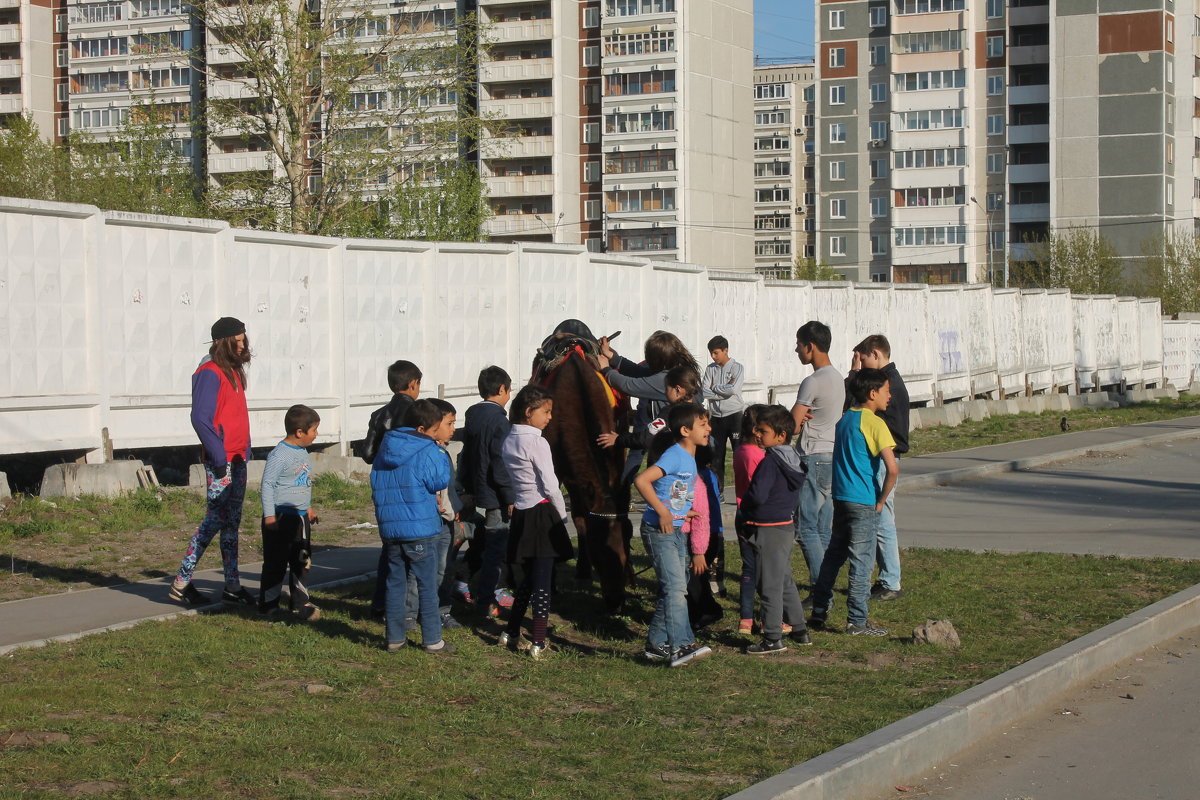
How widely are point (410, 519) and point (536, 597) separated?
2.75ft

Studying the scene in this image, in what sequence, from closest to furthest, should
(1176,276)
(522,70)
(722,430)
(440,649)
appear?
(440,649)
(722,430)
(1176,276)
(522,70)

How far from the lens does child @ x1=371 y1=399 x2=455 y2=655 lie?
7.39m

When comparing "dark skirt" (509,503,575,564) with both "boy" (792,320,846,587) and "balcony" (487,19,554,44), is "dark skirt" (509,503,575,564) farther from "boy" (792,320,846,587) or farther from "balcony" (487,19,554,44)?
"balcony" (487,19,554,44)

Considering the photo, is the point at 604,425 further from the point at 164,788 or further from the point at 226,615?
the point at 164,788

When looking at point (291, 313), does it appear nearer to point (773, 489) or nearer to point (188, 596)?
point (188, 596)

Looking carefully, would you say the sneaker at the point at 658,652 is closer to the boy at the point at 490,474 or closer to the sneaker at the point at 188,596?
the boy at the point at 490,474

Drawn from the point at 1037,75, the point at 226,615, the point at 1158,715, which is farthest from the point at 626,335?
the point at 1037,75

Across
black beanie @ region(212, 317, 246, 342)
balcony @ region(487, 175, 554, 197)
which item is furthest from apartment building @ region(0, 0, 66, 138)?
black beanie @ region(212, 317, 246, 342)

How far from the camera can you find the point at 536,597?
7605 mm

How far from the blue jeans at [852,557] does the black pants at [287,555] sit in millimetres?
3139

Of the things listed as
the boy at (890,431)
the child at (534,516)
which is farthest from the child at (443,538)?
the boy at (890,431)

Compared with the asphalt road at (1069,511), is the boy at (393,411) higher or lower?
higher

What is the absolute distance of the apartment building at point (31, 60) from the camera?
9206 cm


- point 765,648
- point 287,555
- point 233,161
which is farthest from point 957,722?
point 233,161
